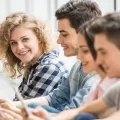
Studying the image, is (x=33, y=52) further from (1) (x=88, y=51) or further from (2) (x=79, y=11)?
(1) (x=88, y=51)

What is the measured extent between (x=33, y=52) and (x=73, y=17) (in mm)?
364

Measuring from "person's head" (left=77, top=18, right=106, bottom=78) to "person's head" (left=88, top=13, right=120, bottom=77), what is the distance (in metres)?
0.12

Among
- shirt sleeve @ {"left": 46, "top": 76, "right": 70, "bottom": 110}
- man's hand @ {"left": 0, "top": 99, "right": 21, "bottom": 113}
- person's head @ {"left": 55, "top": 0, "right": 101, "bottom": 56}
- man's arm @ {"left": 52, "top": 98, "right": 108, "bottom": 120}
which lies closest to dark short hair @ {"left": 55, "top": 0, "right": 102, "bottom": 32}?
person's head @ {"left": 55, "top": 0, "right": 101, "bottom": 56}

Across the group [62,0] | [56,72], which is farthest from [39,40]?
[62,0]

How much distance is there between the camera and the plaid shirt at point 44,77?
150cm

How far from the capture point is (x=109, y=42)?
83 cm

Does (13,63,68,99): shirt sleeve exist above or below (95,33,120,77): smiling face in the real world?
below

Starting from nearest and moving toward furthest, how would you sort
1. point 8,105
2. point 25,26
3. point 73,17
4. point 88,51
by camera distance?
point 88,51
point 8,105
point 73,17
point 25,26

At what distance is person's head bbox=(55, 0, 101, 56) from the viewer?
4.32 feet

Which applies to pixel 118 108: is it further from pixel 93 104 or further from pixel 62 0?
pixel 62 0

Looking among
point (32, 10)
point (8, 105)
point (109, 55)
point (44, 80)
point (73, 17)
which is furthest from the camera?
point (32, 10)

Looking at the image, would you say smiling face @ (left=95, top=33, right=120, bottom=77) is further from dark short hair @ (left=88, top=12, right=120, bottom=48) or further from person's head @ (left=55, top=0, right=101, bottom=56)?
person's head @ (left=55, top=0, right=101, bottom=56)

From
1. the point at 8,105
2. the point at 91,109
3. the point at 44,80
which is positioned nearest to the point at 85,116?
the point at 91,109

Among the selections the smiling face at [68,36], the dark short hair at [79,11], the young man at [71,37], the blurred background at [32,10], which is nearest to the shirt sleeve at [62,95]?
the young man at [71,37]
